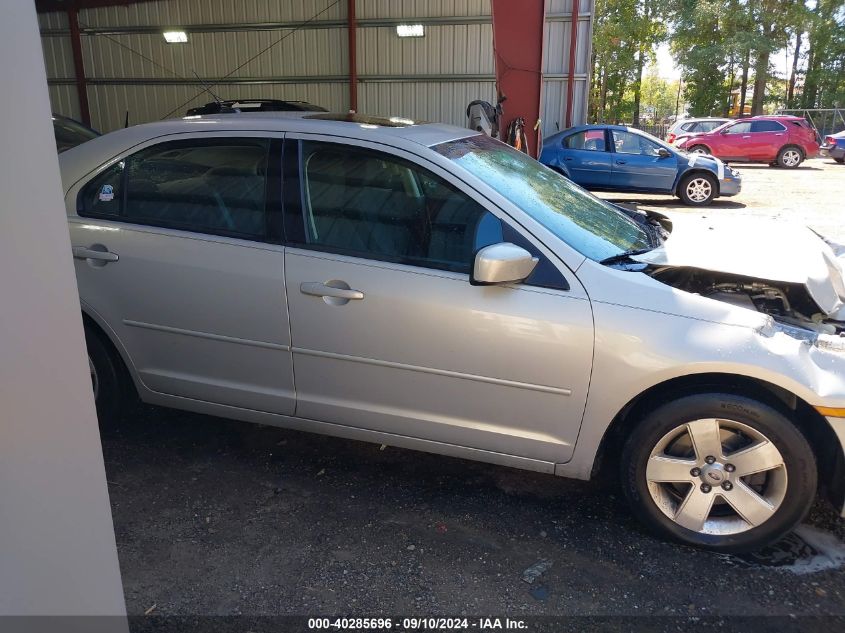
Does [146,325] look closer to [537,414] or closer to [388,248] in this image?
[388,248]

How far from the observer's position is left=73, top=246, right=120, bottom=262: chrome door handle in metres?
3.34

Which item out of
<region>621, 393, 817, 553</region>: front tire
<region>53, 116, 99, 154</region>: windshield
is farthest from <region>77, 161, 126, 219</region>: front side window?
<region>53, 116, 99, 154</region>: windshield

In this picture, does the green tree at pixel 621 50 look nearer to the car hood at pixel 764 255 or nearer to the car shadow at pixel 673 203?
the car shadow at pixel 673 203

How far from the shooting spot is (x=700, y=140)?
69.7ft

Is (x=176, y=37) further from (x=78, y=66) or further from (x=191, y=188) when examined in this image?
(x=191, y=188)

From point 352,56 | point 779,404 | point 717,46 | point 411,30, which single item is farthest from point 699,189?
point 717,46

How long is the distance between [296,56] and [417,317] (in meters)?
12.8

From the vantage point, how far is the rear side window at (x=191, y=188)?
10.7 feet

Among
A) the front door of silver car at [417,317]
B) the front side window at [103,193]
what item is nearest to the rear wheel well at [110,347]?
the front side window at [103,193]

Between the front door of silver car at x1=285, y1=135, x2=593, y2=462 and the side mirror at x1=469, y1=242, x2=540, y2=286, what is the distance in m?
0.10

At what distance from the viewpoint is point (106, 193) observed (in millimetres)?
3461

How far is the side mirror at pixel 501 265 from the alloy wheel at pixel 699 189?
1219 centimetres

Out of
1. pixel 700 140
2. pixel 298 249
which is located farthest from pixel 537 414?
pixel 700 140

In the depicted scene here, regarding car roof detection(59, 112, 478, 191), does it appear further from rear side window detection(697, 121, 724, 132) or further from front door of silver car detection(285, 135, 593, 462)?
rear side window detection(697, 121, 724, 132)
